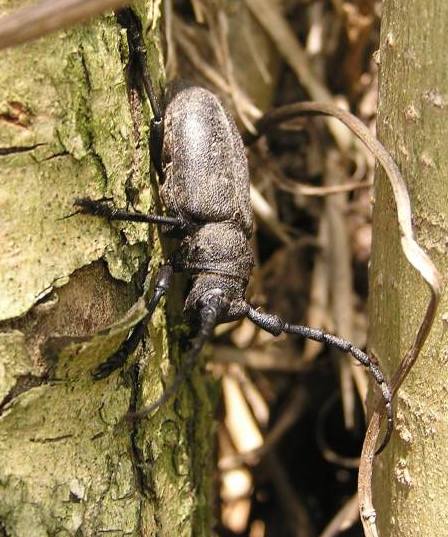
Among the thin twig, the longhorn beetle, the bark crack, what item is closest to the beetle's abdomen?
the longhorn beetle

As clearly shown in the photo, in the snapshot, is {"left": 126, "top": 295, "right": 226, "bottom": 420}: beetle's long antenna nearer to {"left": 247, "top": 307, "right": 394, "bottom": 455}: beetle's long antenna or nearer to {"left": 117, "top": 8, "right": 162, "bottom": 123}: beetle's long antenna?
{"left": 247, "top": 307, "right": 394, "bottom": 455}: beetle's long antenna

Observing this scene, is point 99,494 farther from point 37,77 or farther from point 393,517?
point 37,77

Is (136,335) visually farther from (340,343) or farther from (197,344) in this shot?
(340,343)

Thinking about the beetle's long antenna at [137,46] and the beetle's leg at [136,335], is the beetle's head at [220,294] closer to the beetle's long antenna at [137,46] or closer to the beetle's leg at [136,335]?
the beetle's leg at [136,335]

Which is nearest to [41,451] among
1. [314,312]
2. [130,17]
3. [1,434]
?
[1,434]

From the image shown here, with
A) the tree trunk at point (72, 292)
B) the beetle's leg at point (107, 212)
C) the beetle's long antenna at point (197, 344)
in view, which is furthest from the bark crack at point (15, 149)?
the beetle's long antenna at point (197, 344)
